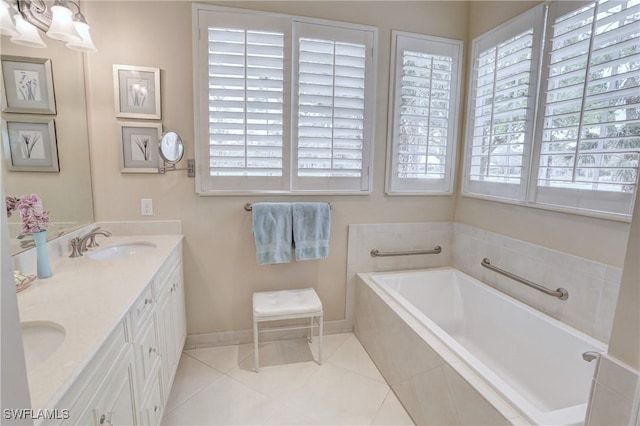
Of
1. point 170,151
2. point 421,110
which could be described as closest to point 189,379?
→ point 170,151

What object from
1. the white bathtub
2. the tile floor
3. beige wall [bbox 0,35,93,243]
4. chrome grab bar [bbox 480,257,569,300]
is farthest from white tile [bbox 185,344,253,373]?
chrome grab bar [bbox 480,257,569,300]

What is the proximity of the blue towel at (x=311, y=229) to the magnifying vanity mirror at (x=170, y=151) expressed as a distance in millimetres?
859

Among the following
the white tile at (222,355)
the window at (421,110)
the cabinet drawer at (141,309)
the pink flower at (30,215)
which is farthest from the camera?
the window at (421,110)

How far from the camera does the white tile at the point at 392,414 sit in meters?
1.77

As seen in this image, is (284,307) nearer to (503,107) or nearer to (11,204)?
(11,204)

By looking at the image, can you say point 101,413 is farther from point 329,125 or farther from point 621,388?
point 329,125

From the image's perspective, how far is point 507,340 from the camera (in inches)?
82.4

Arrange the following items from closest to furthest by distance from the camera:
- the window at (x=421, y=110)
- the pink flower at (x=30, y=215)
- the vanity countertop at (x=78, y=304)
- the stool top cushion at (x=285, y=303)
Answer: the vanity countertop at (x=78, y=304) < the pink flower at (x=30, y=215) < the stool top cushion at (x=285, y=303) < the window at (x=421, y=110)

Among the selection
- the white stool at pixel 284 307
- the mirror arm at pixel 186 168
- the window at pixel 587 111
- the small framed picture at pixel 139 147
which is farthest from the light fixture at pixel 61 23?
the window at pixel 587 111

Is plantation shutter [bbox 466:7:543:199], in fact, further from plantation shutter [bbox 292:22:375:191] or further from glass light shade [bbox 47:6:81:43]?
glass light shade [bbox 47:6:81:43]

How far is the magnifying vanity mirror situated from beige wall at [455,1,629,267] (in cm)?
224

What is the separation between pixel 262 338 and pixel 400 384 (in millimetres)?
1143

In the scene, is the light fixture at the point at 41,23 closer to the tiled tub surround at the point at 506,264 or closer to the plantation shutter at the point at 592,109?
the tiled tub surround at the point at 506,264

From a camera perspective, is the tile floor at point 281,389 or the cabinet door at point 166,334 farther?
the tile floor at point 281,389
